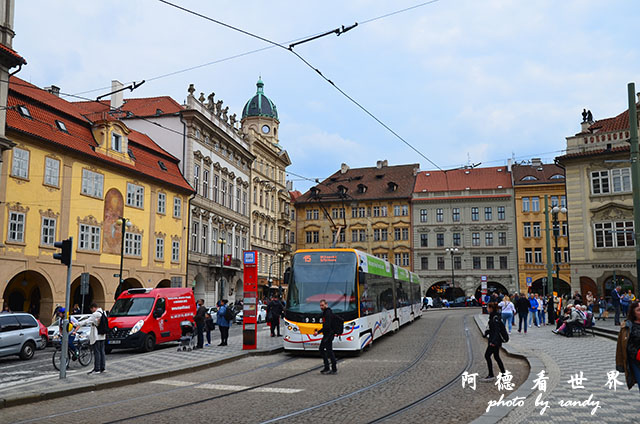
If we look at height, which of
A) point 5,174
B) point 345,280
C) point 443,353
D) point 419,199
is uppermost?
point 419,199

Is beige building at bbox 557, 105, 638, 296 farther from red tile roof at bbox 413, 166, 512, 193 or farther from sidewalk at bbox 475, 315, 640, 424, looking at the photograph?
red tile roof at bbox 413, 166, 512, 193

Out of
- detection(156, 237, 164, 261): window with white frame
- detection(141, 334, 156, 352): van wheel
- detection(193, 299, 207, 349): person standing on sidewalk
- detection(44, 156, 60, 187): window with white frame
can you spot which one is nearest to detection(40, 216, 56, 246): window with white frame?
detection(44, 156, 60, 187): window with white frame

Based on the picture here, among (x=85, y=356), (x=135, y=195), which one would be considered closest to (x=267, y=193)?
(x=135, y=195)

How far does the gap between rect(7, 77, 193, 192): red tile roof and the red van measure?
12.2 m

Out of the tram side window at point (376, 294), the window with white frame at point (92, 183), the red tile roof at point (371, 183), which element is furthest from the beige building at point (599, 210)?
the red tile roof at point (371, 183)

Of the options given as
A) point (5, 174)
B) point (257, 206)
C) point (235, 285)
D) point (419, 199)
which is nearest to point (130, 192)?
point (5, 174)

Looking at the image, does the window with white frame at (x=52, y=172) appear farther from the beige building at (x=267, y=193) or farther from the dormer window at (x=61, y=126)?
the beige building at (x=267, y=193)

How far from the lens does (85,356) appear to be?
17031 millimetres

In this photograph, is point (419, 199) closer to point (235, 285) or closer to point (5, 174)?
point (235, 285)

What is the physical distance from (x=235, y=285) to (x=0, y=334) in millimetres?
36139

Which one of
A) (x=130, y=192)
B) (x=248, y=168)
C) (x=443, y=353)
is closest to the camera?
(x=443, y=353)

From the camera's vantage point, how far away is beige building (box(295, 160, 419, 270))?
245 ft

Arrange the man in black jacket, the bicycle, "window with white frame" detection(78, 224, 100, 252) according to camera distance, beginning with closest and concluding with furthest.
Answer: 1. the man in black jacket
2. the bicycle
3. "window with white frame" detection(78, 224, 100, 252)

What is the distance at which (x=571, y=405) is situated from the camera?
916 centimetres
